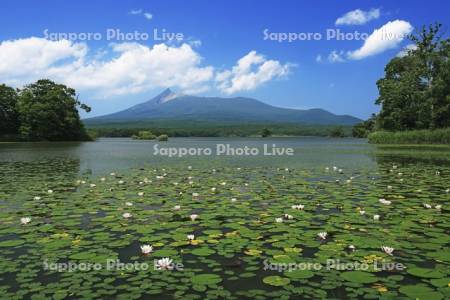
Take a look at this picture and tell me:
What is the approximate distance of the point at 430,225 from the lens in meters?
6.22

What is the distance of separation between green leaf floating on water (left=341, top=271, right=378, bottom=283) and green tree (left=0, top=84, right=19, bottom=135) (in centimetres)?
6739

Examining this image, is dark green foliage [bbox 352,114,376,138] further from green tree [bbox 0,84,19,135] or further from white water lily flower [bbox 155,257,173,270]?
white water lily flower [bbox 155,257,173,270]

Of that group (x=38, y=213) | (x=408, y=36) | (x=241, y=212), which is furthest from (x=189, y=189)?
(x=408, y=36)

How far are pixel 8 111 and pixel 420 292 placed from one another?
69.1 meters

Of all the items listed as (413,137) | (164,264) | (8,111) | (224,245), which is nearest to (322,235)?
(224,245)

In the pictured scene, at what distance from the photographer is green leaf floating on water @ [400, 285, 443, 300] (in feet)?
11.5

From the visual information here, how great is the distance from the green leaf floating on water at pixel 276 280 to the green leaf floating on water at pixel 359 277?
64 centimetres

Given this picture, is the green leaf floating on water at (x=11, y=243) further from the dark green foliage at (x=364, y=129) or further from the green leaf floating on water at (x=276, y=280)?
the dark green foliage at (x=364, y=129)

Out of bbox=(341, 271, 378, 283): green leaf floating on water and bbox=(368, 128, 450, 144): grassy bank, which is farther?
bbox=(368, 128, 450, 144): grassy bank

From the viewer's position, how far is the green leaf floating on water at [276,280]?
12.6 ft

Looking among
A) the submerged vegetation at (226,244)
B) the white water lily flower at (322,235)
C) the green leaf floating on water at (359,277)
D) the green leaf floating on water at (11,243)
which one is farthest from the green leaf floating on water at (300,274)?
the green leaf floating on water at (11,243)

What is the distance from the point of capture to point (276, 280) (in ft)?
12.8

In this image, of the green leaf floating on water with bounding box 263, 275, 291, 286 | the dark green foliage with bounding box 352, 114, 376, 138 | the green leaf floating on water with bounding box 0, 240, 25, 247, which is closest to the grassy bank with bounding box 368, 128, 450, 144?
the green leaf floating on water with bounding box 263, 275, 291, 286

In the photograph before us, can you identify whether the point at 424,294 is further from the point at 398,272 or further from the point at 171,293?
the point at 171,293
